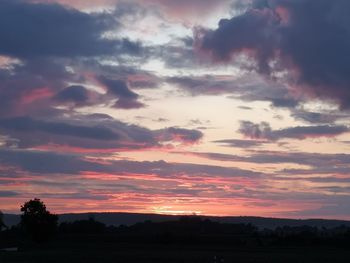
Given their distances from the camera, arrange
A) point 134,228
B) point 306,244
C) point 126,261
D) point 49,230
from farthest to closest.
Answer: point 134,228, point 306,244, point 49,230, point 126,261

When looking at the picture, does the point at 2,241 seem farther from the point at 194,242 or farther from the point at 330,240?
the point at 330,240

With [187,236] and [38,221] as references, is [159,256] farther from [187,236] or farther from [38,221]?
[187,236]

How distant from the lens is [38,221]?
111 meters

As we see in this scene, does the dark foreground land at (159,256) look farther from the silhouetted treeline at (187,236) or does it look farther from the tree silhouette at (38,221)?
the silhouetted treeline at (187,236)

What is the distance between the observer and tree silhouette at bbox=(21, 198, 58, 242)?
4333 inches

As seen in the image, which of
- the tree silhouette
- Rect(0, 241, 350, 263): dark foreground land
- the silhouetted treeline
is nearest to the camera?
Rect(0, 241, 350, 263): dark foreground land

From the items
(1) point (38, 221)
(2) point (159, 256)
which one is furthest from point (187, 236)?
(2) point (159, 256)

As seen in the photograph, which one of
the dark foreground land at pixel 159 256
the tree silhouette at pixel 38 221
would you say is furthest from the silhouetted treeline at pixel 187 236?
the dark foreground land at pixel 159 256

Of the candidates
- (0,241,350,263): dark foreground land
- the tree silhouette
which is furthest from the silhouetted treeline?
(0,241,350,263): dark foreground land

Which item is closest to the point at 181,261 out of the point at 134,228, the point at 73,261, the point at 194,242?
the point at 73,261

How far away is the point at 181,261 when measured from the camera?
62.2 m

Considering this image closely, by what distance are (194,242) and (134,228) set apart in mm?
73454

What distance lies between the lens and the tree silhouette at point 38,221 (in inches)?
4333

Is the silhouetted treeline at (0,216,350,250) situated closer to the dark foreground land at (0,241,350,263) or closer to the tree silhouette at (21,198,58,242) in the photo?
the tree silhouette at (21,198,58,242)
